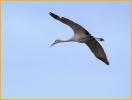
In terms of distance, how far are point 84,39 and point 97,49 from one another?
981 millimetres

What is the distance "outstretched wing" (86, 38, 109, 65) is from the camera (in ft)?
120

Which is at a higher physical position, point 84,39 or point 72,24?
point 72,24

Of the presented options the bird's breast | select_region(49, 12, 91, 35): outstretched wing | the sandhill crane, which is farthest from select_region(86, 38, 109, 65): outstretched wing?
select_region(49, 12, 91, 35): outstretched wing

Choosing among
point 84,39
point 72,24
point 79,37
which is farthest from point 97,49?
point 72,24

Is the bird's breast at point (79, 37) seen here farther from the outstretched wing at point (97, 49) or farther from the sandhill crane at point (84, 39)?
the outstretched wing at point (97, 49)

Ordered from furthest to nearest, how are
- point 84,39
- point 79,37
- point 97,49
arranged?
point 97,49 < point 84,39 < point 79,37

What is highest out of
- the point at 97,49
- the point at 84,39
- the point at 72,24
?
the point at 72,24

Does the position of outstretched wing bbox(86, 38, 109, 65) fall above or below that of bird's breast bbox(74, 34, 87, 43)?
below

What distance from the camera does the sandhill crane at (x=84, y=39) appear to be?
115ft

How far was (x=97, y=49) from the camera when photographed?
36.8m

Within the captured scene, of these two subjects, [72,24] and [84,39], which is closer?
[72,24]

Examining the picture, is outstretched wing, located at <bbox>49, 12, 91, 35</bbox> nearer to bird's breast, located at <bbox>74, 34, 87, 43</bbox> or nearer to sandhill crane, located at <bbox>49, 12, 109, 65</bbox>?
sandhill crane, located at <bbox>49, 12, 109, 65</bbox>

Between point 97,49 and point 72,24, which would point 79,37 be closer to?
point 72,24

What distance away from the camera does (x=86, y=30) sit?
116 feet
